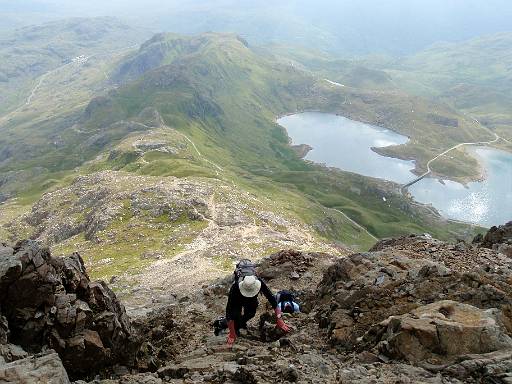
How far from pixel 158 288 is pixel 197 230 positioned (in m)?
44.8

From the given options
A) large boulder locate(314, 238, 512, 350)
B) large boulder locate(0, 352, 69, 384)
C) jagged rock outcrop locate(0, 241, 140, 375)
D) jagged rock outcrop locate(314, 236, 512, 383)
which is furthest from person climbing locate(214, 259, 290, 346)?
large boulder locate(0, 352, 69, 384)

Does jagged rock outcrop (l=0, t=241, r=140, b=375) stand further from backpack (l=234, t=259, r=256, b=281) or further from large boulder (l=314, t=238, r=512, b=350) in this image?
large boulder (l=314, t=238, r=512, b=350)

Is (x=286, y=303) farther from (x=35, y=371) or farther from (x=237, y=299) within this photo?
(x=35, y=371)

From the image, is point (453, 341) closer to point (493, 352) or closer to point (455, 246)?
point (493, 352)

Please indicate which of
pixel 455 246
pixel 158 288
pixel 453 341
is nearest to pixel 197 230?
Result: pixel 158 288

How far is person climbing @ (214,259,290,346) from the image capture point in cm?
2089

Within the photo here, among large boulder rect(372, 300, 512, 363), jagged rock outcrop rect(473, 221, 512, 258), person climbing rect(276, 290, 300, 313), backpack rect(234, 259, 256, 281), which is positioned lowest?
jagged rock outcrop rect(473, 221, 512, 258)

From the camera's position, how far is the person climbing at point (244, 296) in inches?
822

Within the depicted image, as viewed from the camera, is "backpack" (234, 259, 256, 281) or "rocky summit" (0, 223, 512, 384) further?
"backpack" (234, 259, 256, 281)

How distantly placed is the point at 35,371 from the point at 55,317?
270 inches

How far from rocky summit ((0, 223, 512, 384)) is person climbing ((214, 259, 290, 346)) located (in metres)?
0.85

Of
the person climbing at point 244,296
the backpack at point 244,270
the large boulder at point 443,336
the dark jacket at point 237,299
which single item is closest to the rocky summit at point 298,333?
the large boulder at point 443,336

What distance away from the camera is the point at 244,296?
21.3m

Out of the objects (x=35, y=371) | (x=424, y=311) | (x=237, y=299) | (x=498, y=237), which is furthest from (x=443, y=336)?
(x=498, y=237)
